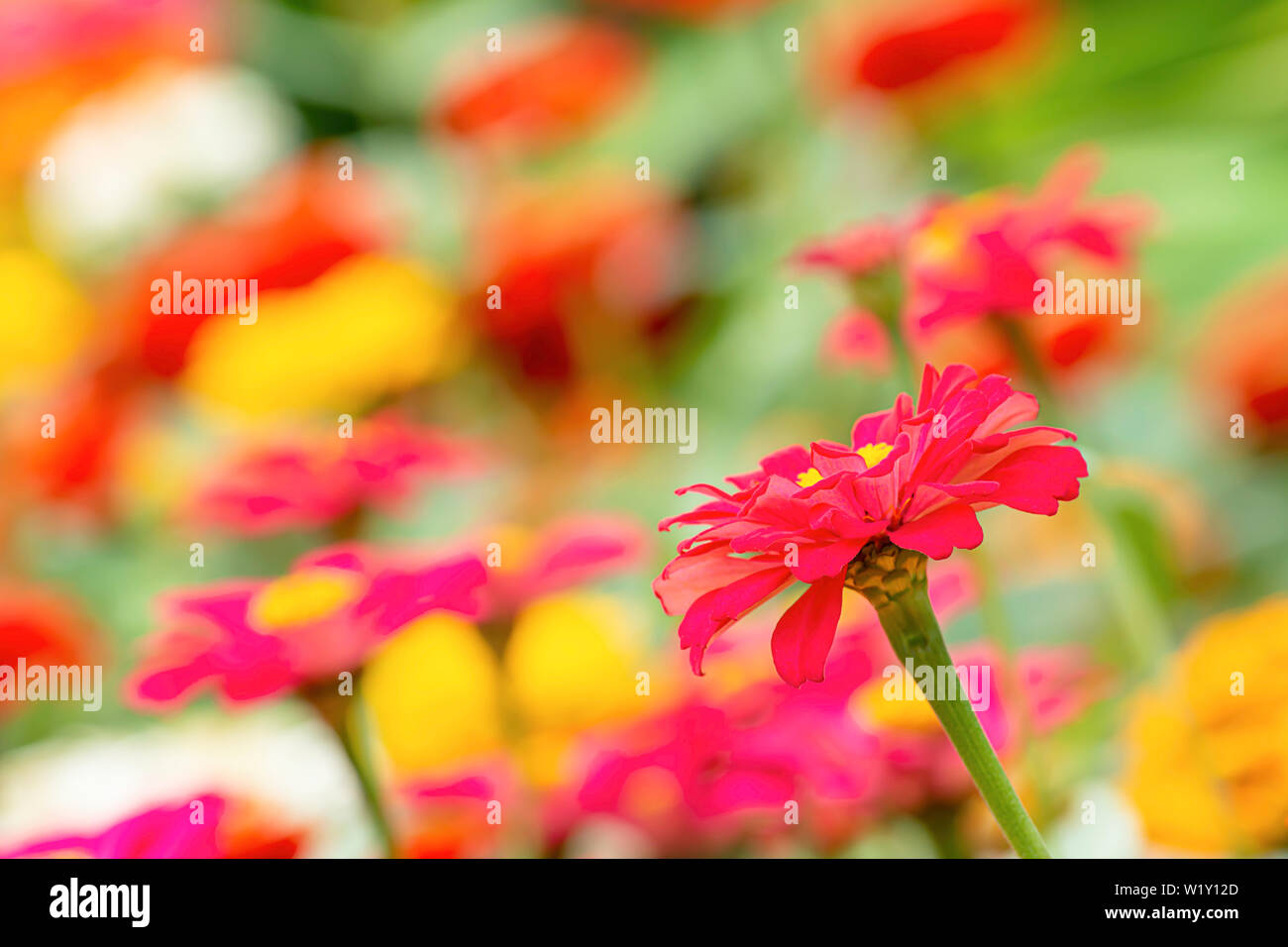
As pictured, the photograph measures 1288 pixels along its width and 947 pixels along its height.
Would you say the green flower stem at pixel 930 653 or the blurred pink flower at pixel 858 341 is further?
the blurred pink flower at pixel 858 341

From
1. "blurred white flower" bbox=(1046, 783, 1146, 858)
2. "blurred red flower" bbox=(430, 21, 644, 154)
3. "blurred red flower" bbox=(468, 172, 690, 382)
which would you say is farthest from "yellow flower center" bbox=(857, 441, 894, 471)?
"blurred red flower" bbox=(430, 21, 644, 154)

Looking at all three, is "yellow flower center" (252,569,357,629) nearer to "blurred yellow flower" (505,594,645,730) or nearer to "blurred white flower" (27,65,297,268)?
"blurred yellow flower" (505,594,645,730)

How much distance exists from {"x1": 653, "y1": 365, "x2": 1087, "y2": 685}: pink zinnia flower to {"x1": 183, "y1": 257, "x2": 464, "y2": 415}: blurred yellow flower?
19.4 inches

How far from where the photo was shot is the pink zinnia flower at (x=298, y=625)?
26 cm

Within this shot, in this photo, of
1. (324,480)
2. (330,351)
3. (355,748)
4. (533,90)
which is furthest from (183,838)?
(533,90)

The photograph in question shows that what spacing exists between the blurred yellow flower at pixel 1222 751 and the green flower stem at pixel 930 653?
0.08 meters

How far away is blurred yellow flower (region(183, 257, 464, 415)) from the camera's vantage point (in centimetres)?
67

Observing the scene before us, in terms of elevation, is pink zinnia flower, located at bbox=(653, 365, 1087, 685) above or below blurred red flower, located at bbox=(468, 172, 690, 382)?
below

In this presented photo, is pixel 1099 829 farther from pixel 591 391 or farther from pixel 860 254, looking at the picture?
pixel 591 391

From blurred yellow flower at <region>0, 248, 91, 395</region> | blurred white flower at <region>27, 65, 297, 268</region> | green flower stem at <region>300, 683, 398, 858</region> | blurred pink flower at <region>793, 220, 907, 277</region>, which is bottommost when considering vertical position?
green flower stem at <region>300, 683, 398, 858</region>

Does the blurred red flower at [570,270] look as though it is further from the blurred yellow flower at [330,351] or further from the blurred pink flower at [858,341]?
the blurred pink flower at [858,341]

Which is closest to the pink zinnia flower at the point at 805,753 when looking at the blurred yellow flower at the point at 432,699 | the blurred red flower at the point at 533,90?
the blurred yellow flower at the point at 432,699
